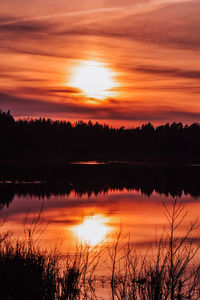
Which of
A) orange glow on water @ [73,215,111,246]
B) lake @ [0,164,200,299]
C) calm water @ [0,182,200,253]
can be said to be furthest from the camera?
calm water @ [0,182,200,253]

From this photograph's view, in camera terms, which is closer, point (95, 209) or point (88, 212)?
point (88, 212)

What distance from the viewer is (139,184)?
2434 inches

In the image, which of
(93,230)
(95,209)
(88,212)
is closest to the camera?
(93,230)

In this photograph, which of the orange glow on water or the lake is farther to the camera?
the orange glow on water

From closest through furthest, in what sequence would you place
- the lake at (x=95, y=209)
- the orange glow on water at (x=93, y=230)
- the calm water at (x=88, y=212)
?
the lake at (x=95, y=209)
the orange glow on water at (x=93, y=230)
the calm water at (x=88, y=212)

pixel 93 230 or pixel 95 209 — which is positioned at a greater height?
pixel 93 230

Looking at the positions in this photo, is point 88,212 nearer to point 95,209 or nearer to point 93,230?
point 95,209

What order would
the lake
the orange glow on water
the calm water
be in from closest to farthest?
1. the lake
2. the orange glow on water
3. the calm water

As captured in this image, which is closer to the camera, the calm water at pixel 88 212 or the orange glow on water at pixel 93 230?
the orange glow on water at pixel 93 230

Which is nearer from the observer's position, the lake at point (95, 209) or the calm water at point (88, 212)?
the lake at point (95, 209)

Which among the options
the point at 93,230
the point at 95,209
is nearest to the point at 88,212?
the point at 95,209

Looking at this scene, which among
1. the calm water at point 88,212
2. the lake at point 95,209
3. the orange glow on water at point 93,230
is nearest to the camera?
the lake at point 95,209

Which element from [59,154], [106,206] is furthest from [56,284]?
[59,154]

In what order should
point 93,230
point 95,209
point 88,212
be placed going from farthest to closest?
point 95,209
point 88,212
point 93,230
